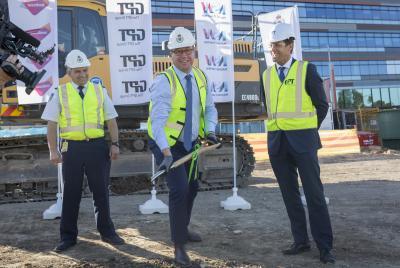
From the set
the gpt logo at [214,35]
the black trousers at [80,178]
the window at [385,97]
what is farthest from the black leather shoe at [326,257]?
the window at [385,97]

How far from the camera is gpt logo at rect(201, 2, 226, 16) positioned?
795 cm

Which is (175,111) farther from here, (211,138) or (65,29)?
(65,29)

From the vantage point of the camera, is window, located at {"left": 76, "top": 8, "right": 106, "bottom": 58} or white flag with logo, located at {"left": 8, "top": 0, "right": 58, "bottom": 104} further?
window, located at {"left": 76, "top": 8, "right": 106, "bottom": 58}

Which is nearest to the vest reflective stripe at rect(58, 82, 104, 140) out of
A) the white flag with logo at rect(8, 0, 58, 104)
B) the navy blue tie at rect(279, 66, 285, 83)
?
the navy blue tie at rect(279, 66, 285, 83)

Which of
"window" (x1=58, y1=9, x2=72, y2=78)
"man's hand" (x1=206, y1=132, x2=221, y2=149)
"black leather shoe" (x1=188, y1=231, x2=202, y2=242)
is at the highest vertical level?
"window" (x1=58, y1=9, x2=72, y2=78)

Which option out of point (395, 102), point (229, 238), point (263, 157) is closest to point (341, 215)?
point (229, 238)

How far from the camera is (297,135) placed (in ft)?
14.4

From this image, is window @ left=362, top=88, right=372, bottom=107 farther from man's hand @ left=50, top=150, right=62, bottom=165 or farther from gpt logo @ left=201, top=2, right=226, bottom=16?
man's hand @ left=50, top=150, right=62, bottom=165

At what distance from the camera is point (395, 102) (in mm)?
64625

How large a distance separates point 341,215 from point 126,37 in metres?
4.22

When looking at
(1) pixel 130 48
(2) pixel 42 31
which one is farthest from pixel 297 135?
(2) pixel 42 31

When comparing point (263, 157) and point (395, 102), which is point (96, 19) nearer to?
point (263, 157)

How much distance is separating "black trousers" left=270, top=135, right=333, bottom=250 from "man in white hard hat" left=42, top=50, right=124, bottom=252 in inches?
68.3

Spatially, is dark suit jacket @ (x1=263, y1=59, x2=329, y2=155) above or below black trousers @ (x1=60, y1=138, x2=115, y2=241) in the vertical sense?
above
